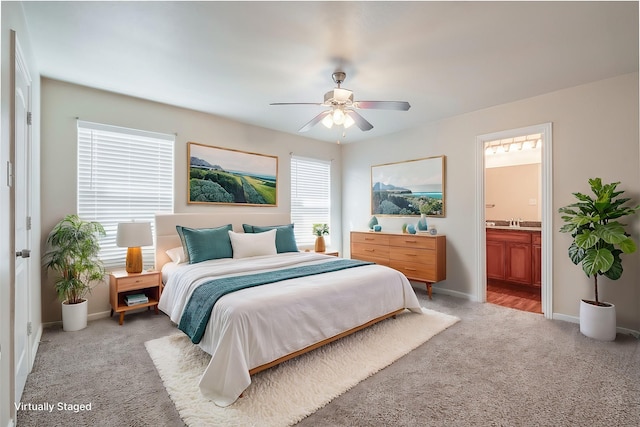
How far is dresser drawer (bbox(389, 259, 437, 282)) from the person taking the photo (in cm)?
422

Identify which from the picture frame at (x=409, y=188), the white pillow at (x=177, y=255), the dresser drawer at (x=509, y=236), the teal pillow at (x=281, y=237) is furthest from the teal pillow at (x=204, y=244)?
the dresser drawer at (x=509, y=236)

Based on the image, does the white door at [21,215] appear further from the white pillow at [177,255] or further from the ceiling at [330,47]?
the white pillow at [177,255]

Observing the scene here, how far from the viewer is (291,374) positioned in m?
2.27

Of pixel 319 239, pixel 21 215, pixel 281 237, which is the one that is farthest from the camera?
pixel 319 239

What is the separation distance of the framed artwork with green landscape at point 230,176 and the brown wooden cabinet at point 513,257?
3.85 meters

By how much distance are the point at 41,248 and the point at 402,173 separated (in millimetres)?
4872

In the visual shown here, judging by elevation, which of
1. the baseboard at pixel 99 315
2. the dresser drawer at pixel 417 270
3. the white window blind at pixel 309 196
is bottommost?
the baseboard at pixel 99 315

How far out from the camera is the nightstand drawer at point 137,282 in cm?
324

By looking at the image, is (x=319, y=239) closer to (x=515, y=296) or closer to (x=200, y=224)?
(x=200, y=224)

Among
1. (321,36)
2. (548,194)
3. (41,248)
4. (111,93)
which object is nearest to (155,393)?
(41,248)

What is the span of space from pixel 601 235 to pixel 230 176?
14.6ft

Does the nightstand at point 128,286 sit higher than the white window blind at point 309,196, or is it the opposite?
the white window blind at point 309,196

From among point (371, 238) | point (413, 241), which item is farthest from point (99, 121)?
point (413, 241)

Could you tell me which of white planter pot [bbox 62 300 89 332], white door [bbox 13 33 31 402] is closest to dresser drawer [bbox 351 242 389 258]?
white planter pot [bbox 62 300 89 332]
